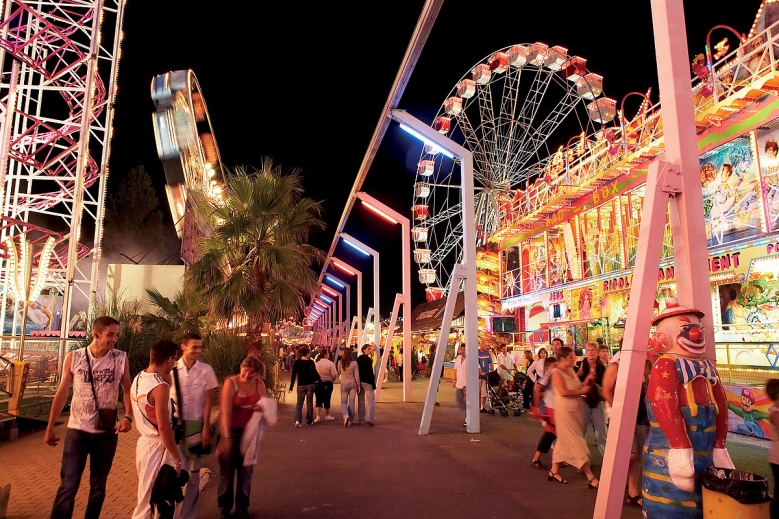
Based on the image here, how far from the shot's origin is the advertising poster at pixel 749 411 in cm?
893

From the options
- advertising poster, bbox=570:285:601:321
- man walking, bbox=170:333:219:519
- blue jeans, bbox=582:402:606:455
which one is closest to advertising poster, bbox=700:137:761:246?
advertising poster, bbox=570:285:601:321

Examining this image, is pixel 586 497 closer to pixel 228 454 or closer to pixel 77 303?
pixel 228 454

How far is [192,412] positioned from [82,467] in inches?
35.2

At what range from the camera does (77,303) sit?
108 ft

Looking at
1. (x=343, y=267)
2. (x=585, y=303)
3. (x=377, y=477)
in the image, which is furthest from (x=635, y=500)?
(x=343, y=267)

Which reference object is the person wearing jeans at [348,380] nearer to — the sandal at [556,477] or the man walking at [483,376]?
the man walking at [483,376]

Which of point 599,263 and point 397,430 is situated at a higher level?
point 599,263

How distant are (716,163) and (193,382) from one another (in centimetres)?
1458

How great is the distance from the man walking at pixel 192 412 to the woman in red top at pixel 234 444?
361 millimetres

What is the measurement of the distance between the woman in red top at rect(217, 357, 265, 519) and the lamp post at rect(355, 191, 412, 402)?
1091cm

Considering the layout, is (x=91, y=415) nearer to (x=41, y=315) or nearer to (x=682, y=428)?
(x=682, y=428)

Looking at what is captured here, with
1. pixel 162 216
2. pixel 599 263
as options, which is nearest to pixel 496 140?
pixel 599 263

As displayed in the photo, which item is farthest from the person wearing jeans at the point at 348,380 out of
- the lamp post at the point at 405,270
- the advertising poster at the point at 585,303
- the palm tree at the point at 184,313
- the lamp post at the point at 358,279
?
the lamp post at the point at 358,279

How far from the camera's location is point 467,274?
10.7 metres
